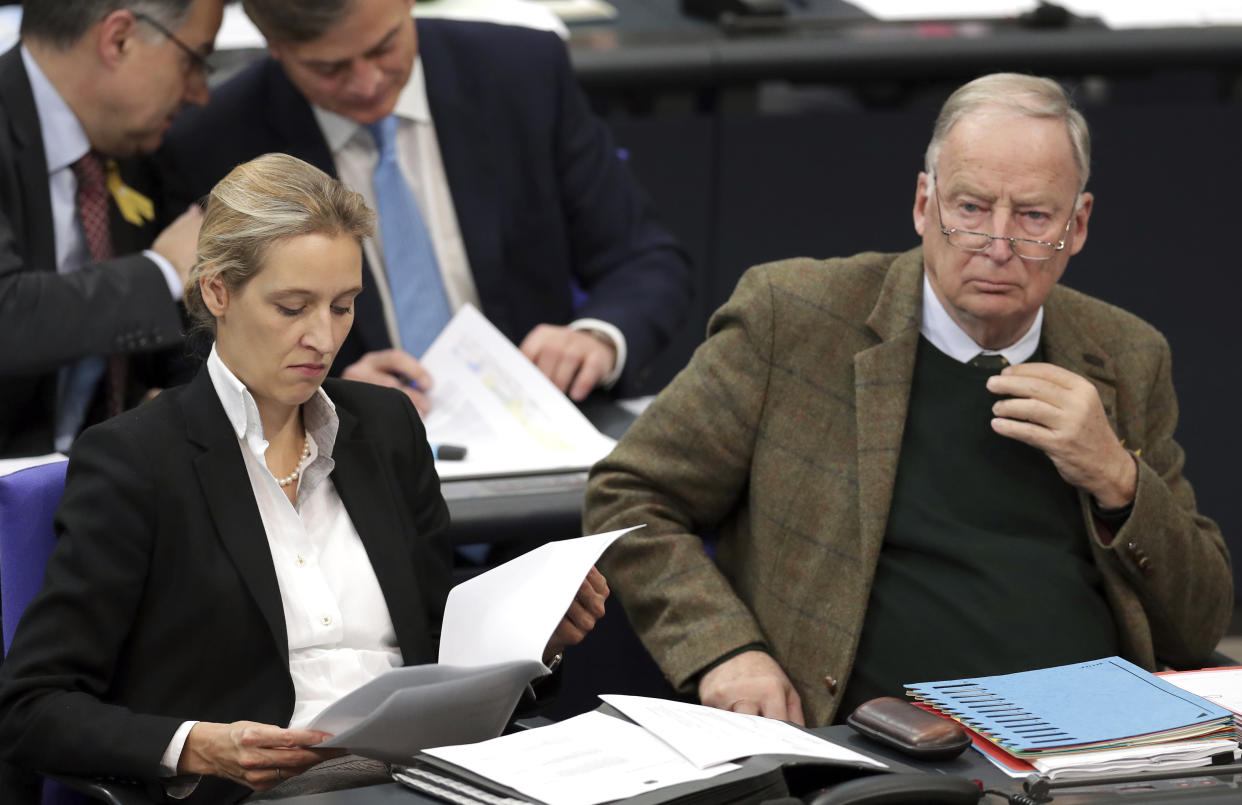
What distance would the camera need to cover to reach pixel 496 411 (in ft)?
8.20

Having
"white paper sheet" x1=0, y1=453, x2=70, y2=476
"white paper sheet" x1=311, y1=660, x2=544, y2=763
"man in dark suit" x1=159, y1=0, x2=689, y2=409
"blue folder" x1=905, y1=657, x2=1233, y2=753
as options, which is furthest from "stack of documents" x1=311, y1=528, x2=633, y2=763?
"man in dark suit" x1=159, y1=0, x2=689, y2=409

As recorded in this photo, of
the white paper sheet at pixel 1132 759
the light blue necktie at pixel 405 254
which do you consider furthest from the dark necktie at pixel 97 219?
the white paper sheet at pixel 1132 759

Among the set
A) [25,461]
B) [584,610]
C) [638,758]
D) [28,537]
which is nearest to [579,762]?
[638,758]

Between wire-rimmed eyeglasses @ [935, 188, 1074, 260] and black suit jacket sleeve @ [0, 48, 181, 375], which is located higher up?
wire-rimmed eyeglasses @ [935, 188, 1074, 260]

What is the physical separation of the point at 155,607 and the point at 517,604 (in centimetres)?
38

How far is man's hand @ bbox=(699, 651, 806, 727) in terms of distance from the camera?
196 cm

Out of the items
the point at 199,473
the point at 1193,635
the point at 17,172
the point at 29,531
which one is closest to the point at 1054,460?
the point at 1193,635

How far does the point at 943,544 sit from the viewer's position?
2039 mm

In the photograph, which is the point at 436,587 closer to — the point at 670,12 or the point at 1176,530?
the point at 1176,530

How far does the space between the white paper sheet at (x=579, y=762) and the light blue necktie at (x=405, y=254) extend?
1378mm

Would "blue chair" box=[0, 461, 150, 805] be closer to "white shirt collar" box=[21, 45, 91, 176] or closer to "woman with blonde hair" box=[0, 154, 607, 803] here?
"woman with blonde hair" box=[0, 154, 607, 803]

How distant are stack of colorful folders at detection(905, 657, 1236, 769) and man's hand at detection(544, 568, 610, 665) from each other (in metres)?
0.34

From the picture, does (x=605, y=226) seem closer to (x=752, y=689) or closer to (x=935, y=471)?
(x=935, y=471)

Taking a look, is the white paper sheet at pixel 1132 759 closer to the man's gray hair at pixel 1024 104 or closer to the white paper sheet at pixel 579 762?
the white paper sheet at pixel 579 762
